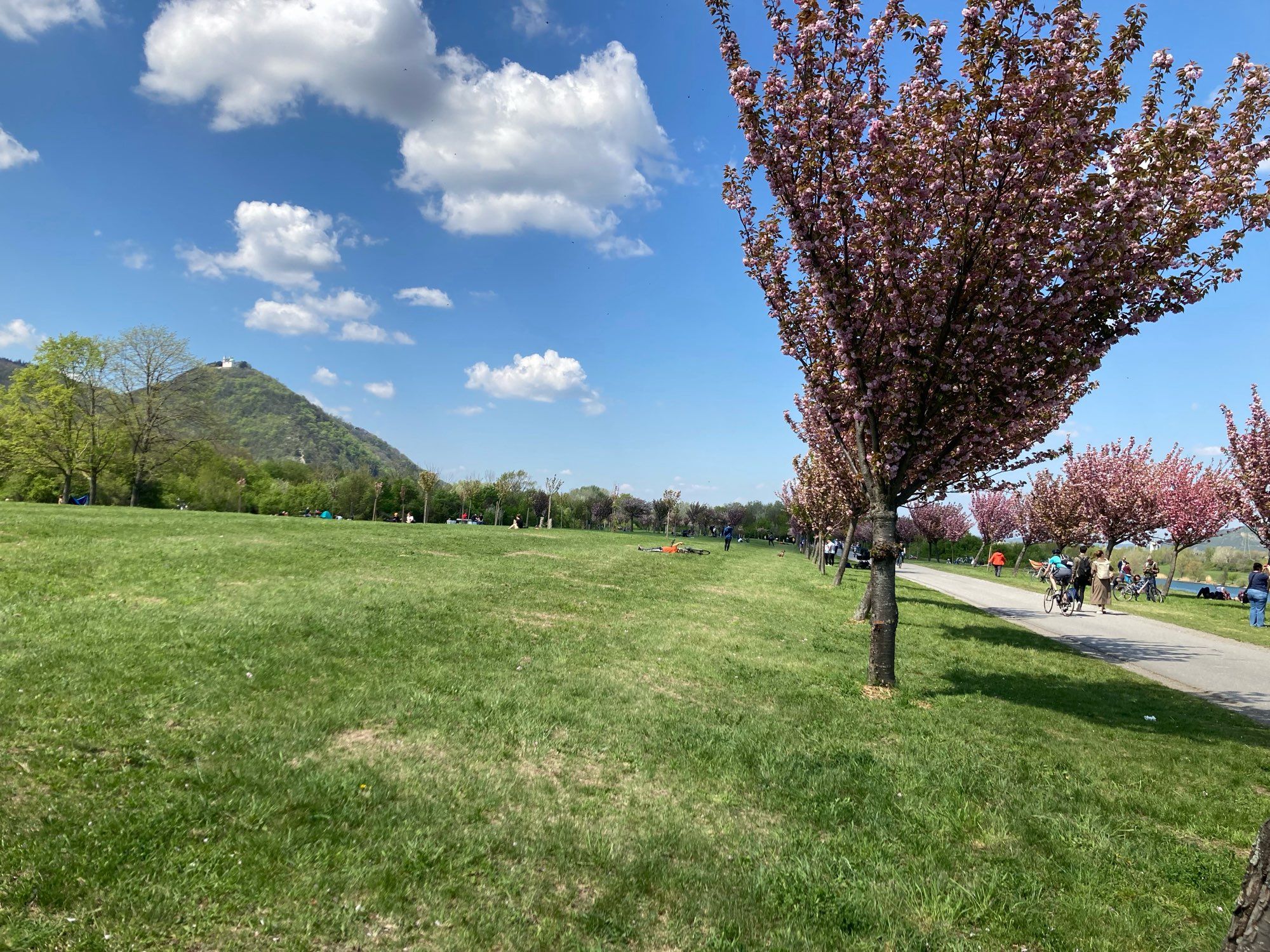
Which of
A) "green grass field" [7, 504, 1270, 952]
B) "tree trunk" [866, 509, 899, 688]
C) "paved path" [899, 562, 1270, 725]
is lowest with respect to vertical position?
"green grass field" [7, 504, 1270, 952]

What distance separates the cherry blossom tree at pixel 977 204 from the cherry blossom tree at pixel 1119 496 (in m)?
33.6

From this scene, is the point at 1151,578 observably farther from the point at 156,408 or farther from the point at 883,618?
the point at 156,408

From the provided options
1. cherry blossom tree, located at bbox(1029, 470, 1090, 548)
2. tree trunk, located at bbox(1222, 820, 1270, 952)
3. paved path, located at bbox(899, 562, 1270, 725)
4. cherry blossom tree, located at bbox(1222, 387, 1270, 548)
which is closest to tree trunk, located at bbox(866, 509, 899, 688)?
paved path, located at bbox(899, 562, 1270, 725)

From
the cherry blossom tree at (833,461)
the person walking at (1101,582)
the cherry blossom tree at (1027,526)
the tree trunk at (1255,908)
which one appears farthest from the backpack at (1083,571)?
the cherry blossom tree at (1027,526)

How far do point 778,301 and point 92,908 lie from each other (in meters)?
10.9

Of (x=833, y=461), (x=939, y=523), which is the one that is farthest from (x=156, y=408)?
(x=939, y=523)

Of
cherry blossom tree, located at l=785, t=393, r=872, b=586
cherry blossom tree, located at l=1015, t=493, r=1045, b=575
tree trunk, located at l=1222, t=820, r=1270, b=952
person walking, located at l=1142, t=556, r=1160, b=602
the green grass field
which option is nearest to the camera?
tree trunk, located at l=1222, t=820, r=1270, b=952

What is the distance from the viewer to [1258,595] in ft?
71.5

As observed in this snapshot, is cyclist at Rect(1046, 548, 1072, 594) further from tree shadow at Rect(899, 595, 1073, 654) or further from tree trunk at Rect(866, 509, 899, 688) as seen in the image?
tree trunk at Rect(866, 509, 899, 688)

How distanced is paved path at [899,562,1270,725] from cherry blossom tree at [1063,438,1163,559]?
12.2 m

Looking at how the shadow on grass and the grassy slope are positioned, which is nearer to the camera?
the shadow on grass

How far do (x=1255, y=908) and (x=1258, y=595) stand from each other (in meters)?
27.0

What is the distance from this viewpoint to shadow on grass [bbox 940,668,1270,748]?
877 cm

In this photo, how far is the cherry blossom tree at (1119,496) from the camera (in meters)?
36.2
